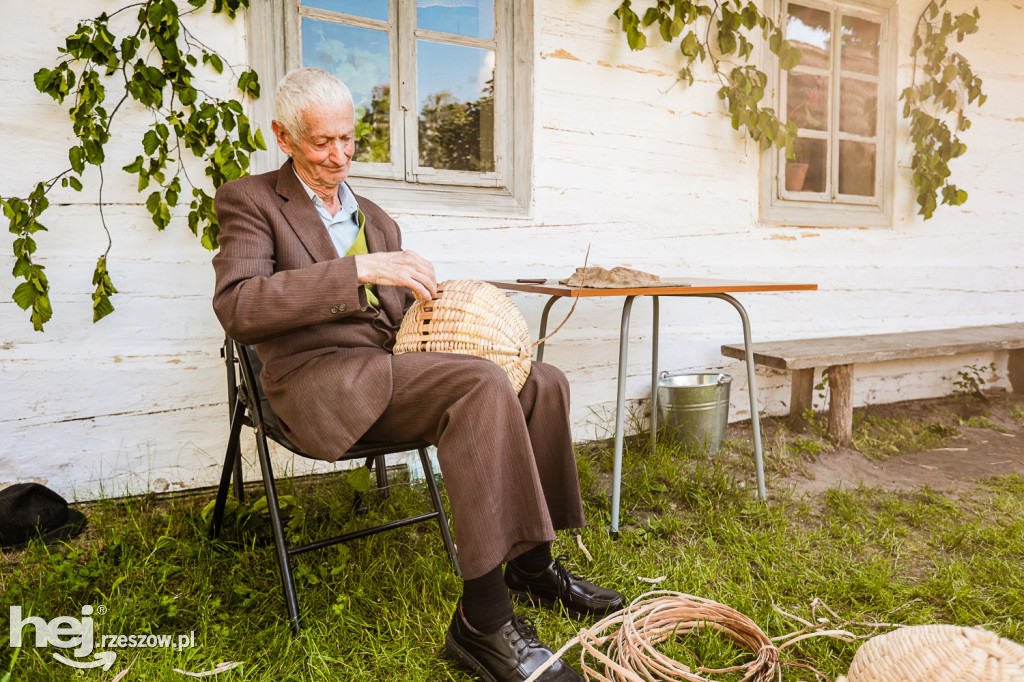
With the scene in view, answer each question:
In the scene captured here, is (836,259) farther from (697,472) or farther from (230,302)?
(230,302)

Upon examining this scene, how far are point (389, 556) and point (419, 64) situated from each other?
Result: 2.33m

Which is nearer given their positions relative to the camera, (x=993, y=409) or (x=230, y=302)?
(x=230, y=302)

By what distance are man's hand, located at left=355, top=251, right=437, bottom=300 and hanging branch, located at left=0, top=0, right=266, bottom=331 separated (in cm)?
128

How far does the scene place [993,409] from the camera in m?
4.69

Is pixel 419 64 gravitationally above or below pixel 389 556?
above

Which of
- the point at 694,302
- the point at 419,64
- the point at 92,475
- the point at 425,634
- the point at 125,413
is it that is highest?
the point at 419,64

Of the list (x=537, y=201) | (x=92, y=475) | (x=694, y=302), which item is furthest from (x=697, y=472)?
(x=92, y=475)

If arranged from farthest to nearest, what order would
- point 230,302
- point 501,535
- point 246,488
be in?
point 246,488
point 230,302
point 501,535

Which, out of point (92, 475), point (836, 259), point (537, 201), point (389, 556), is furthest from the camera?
point (836, 259)

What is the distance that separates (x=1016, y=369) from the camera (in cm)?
505

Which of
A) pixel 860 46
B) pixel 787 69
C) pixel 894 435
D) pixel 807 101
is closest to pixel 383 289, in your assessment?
pixel 787 69

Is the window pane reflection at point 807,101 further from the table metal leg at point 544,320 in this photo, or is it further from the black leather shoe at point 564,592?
the black leather shoe at point 564,592

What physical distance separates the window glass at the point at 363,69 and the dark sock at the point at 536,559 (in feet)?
6.77

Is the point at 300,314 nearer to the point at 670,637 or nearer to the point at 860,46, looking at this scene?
the point at 670,637
